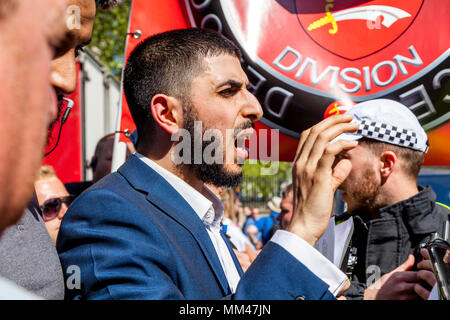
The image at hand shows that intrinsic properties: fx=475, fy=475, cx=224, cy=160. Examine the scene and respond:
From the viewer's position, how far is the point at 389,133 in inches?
92.4

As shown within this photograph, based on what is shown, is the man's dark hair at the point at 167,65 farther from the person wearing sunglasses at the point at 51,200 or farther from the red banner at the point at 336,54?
the person wearing sunglasses at the point at 51,200

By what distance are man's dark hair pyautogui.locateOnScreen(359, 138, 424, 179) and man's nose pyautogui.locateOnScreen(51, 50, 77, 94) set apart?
1.58 metres

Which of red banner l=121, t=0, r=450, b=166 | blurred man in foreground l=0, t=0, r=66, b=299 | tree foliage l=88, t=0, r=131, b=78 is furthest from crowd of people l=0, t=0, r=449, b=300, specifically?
tree foliage l=88, t=0, r=131, b=78

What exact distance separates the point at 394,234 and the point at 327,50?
3.20 feet

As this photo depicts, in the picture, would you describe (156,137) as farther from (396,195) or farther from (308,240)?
(396,195)

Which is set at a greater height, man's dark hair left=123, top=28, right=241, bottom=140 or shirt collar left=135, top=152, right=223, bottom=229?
man's dark hair left=123, top=28, right=241, bottom=140

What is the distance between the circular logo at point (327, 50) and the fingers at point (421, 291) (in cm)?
112

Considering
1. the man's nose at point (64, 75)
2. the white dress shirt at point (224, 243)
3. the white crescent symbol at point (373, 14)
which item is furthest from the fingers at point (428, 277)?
the white crescent symbol at point (373, 14)

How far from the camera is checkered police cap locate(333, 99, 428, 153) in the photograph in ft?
7.40

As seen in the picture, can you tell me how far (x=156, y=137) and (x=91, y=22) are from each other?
1.75 feet

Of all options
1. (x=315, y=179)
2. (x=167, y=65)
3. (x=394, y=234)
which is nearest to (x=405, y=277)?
(x=315, y=179)

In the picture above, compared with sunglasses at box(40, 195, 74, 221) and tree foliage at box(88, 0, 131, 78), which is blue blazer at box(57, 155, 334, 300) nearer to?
sunglasses at box(40, 195, 74, 221)

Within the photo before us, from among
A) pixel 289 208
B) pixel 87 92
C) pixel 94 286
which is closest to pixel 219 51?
pixel 94 286

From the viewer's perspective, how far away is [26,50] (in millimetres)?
570
